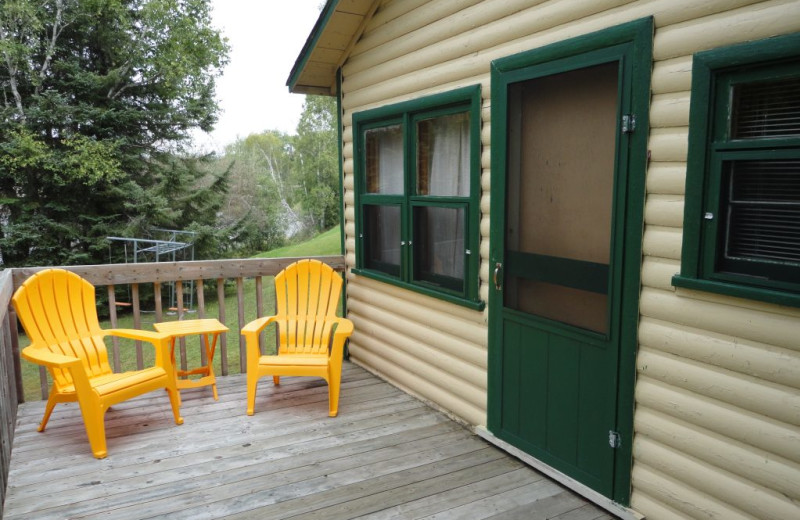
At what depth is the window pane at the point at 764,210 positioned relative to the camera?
5.88 feet

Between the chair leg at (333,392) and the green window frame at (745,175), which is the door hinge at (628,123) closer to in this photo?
the green window frame at (745,175)

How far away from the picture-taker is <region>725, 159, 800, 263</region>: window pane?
Answer: 5.88ft

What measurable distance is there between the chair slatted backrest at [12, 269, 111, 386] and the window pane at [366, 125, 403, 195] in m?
2.12

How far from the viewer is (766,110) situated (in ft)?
6.00

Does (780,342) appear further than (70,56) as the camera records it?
No

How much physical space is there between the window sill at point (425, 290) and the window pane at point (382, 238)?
0.07m

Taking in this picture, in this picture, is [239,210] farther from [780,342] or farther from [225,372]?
[780,342]

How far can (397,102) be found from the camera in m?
3.79

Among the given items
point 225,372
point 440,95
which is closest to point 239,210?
point 225,372

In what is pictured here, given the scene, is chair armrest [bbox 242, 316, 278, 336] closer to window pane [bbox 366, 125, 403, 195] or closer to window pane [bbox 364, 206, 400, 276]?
window pane [bbox 364, 206, 400, 276]

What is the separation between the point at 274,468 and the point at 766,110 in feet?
8.89

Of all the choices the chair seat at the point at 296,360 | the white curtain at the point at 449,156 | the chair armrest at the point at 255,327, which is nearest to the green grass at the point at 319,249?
the chair armrest at the point at 255,327

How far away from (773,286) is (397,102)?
8.63 ft

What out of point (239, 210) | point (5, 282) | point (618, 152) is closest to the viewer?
point (618, 152)
